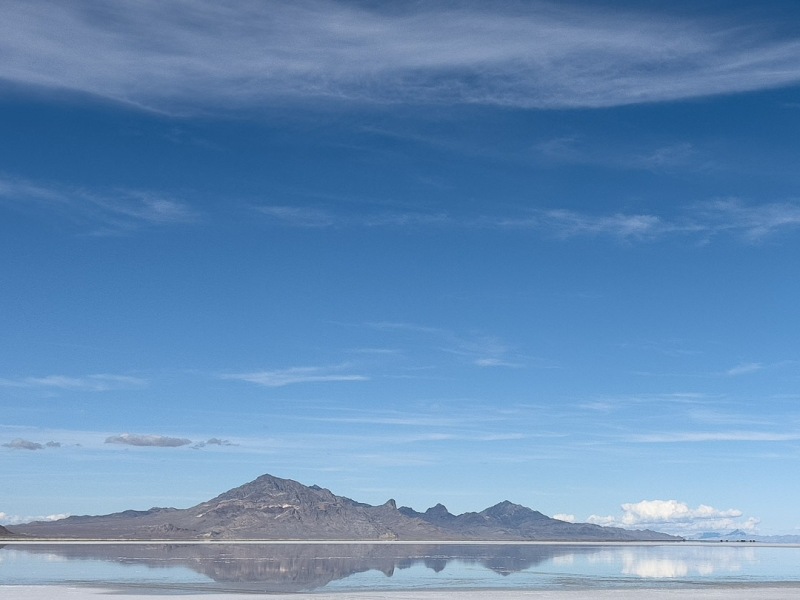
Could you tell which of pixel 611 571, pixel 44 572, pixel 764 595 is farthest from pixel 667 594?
pixel 44 572

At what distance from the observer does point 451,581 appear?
79.2m

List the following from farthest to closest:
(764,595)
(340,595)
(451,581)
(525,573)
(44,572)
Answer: (525,573) < (44,572) < (451,581) < (764,595) < (340,595)

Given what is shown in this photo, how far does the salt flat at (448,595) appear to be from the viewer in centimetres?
6047

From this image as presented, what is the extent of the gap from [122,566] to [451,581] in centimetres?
4030

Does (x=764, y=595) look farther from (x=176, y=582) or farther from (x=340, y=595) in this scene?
(x=176, y=582)

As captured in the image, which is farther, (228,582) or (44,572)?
(44,572)

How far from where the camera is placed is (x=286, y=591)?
6588 cm

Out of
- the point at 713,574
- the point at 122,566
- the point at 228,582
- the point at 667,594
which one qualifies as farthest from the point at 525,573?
the point at 122,566

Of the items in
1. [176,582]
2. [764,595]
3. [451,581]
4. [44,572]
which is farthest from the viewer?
[44,572]

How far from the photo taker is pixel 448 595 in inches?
2515

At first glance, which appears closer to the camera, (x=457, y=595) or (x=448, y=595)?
(x=448, y=595)

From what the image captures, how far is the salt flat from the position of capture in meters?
60.5

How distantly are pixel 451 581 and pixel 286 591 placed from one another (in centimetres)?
Result: 1903

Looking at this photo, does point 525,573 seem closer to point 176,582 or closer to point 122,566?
point 176,582
